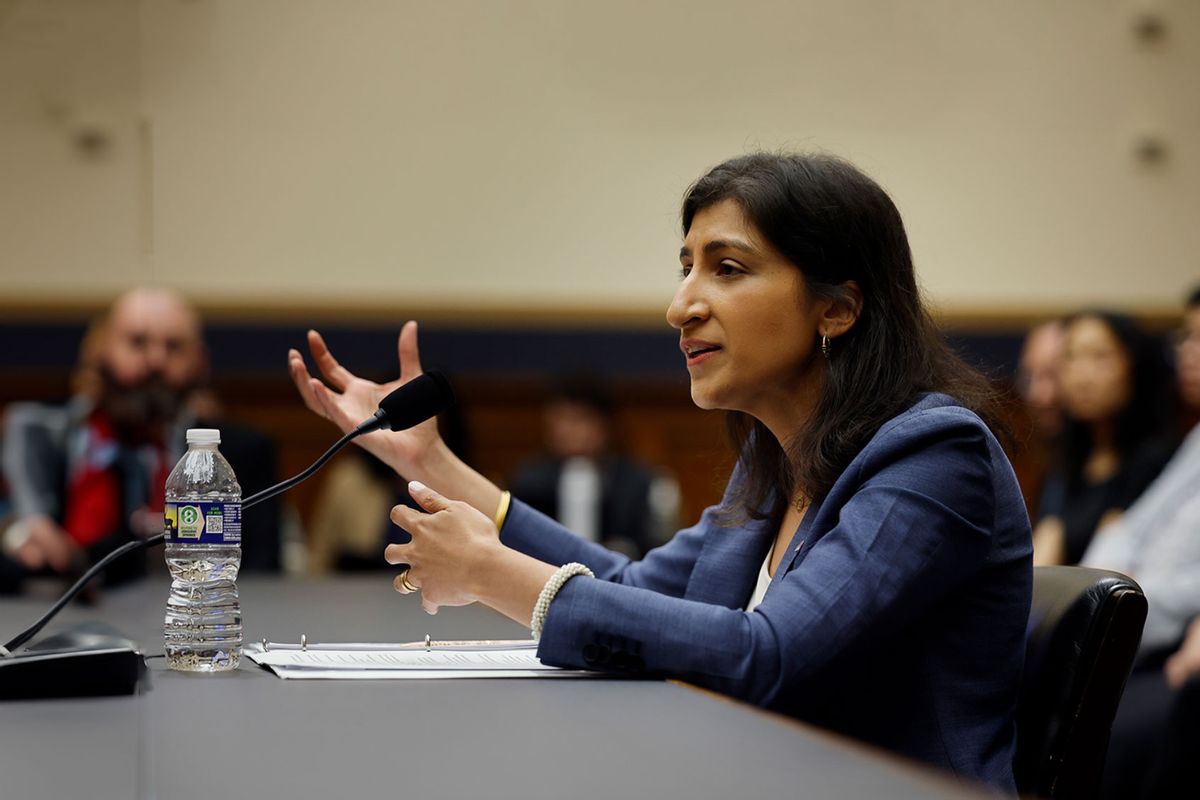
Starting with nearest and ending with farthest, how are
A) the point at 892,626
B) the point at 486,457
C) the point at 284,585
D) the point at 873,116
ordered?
the point at 892,626
the point at 284,585
the point at 873,116
the point at 486,457

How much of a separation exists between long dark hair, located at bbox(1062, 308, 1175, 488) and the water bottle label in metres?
2.82

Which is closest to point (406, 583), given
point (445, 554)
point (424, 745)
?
point (445, 554)

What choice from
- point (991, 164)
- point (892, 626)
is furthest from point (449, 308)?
point (892, 626)

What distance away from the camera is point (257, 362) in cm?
589

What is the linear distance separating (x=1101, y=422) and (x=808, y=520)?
2371 millimetres

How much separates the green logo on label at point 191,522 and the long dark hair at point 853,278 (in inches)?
25.7

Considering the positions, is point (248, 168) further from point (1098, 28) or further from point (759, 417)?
point (759, 417)

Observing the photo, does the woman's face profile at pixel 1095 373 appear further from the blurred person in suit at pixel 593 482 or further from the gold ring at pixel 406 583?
the gold ring at pixel 406 583

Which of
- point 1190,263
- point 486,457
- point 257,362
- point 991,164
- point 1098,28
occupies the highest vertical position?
point 1098,28

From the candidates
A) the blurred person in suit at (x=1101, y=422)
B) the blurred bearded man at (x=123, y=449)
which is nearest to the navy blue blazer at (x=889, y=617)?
the blurred bearded man at (x=123, y=449)

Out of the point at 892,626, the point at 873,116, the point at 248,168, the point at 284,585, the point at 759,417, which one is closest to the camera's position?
the point at 892,626

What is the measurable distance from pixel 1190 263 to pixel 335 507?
380 cm

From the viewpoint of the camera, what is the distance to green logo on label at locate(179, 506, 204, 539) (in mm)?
1370

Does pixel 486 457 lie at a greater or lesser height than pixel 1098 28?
lesser
